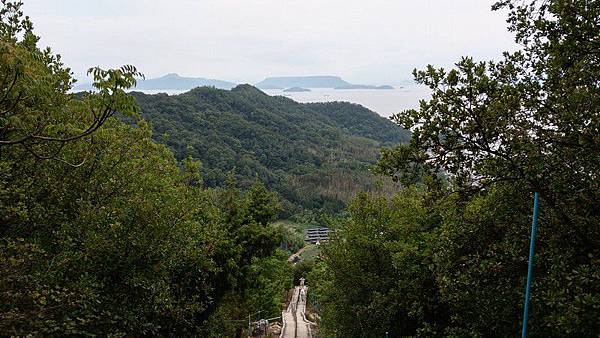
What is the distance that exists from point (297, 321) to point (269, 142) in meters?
81.9

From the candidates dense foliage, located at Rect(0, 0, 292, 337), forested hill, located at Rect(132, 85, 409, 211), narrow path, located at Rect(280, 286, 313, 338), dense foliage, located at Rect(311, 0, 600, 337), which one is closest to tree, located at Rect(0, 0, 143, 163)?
dense foliage, located at Rect(0, 0, 292, 337)

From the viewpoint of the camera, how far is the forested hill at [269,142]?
83875 millimetres

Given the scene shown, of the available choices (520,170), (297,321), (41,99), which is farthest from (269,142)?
(520,170)

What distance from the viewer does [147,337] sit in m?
11.4

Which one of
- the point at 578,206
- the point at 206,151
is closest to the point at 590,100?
the point at 578,206

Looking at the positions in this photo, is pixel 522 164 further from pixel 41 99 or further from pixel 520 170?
pixel 41 99

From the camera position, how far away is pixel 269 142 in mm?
A: 108375

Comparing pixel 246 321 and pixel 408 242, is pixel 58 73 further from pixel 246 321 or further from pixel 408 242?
pixel 246 321

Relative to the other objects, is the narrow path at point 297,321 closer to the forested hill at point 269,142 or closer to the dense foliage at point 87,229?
the dense foliage at point 87,229

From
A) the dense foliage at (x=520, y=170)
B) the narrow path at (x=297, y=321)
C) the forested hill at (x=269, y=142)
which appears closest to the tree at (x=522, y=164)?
the dense foliage at (x=520, y=170)

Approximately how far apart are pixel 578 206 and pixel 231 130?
9899 centimetres

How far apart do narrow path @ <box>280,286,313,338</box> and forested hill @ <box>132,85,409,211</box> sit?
34.6 meters

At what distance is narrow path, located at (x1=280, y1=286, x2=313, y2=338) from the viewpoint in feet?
75.9

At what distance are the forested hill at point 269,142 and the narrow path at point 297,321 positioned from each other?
34.6m
